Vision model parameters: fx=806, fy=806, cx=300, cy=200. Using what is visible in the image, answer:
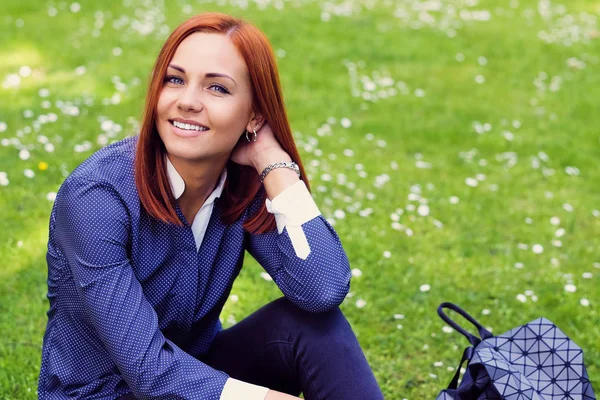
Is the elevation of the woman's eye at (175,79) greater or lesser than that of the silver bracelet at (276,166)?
greater

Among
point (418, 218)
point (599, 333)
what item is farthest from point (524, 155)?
point (599, 333)

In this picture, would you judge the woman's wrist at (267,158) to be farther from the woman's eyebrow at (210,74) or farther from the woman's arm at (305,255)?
the woman's eyebrow at (210,74)

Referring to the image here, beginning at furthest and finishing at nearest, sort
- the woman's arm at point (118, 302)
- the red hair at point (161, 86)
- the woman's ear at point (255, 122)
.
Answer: the woman's ear at point (255, 122) → the red hair at point (161, 86) → the woman's arm at point (118, 302)

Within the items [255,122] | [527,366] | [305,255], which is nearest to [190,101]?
[255,122]

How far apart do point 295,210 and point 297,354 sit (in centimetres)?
48

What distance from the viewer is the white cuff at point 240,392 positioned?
7.81 ft

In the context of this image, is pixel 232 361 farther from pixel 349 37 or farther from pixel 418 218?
pixel 349 37

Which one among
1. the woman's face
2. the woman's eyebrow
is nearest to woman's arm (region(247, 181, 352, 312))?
the woman's face

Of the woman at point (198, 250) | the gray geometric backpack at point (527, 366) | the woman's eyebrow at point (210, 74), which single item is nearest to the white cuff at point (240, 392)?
the woman at point (198, 250)

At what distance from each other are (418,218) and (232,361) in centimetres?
263

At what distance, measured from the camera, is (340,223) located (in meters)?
5.03

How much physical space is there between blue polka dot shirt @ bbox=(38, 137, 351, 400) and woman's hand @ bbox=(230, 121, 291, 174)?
7.2 inches

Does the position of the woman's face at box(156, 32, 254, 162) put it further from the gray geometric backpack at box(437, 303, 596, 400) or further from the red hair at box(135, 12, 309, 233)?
Answer: the gray geometric backpack at box(437, 303, 596, 400)

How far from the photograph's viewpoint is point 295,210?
2756 mm
